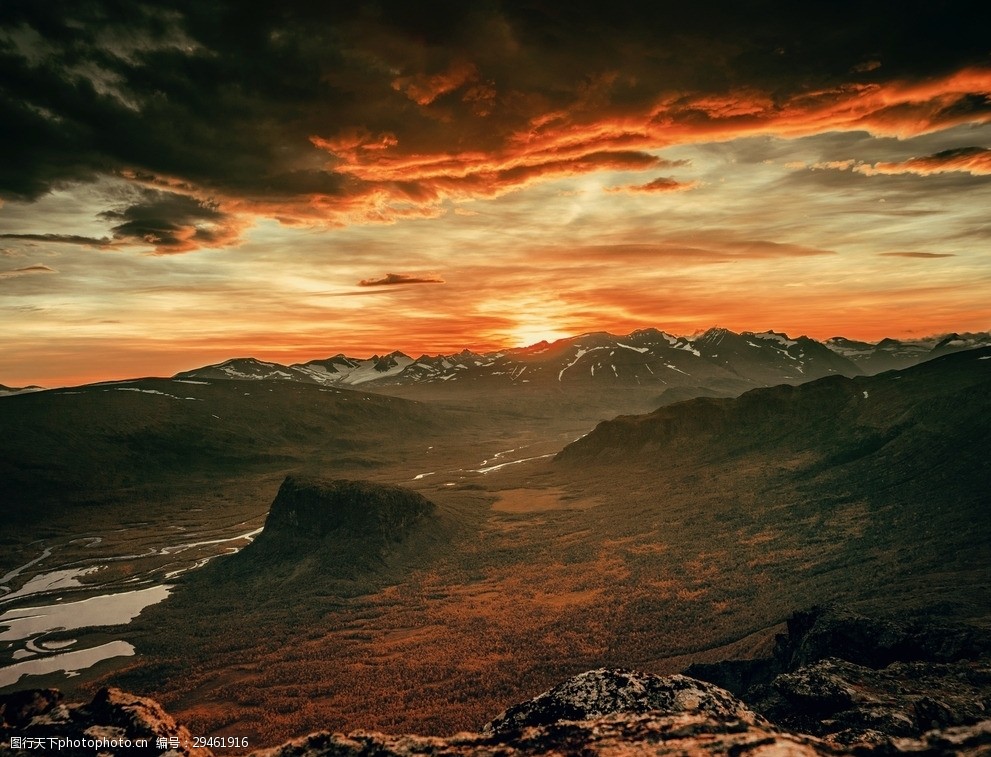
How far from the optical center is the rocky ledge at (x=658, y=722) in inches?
291

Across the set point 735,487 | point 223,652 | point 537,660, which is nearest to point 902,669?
point 537,660

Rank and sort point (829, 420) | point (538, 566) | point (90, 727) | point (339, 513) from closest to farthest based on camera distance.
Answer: point (90, 727)
point (538, 566)
point (339, 513)
point (829, 420)

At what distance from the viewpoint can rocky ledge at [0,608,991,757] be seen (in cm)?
739

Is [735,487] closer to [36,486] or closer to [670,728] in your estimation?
[670,728]

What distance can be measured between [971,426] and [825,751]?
11453 centimetres

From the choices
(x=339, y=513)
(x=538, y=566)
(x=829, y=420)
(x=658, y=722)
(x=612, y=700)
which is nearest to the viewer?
(x=658, y=722)

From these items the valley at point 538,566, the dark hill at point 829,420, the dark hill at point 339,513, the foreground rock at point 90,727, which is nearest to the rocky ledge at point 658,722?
the foreground rock at point 90,727

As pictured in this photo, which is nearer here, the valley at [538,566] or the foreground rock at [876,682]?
the foreground rock at [876,682]

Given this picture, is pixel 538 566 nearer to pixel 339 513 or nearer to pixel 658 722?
pixel 339 513

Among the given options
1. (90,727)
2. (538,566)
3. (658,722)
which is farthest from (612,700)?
(538,566)

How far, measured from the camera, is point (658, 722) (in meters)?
7.88

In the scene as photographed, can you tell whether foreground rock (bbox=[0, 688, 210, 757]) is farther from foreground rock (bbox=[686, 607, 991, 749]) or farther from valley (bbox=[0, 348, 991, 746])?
valley (bbox=[0, 348, 991, 746])

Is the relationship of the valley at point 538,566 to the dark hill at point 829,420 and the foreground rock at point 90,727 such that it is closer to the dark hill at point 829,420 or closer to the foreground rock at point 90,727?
the dark hill at point 829,420

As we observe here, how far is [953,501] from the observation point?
73500 mm
